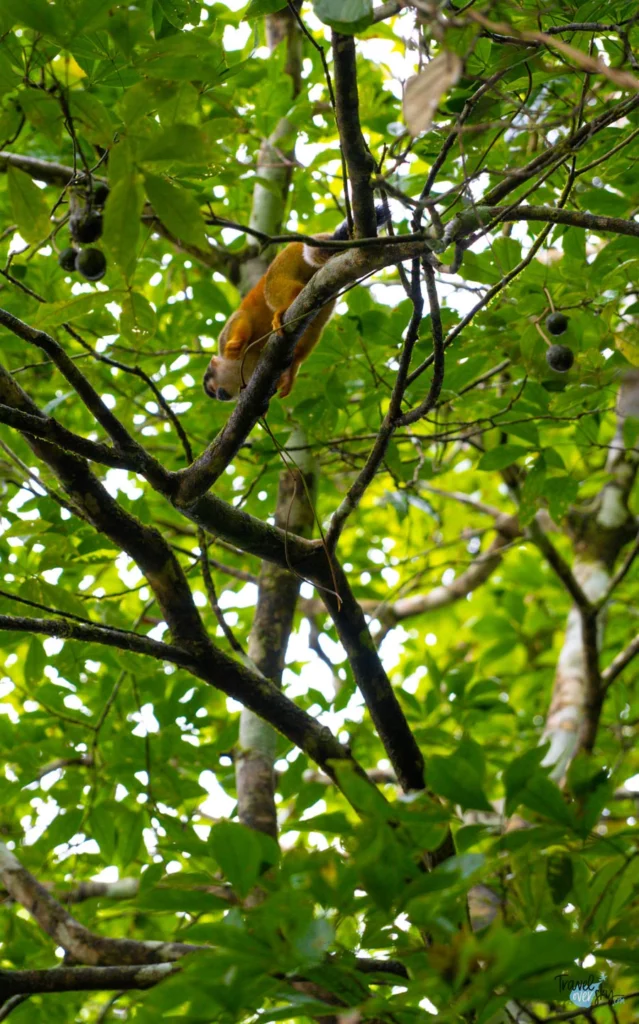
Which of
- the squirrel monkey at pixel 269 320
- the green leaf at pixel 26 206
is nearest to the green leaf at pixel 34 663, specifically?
the squirrel monkey at pixel 269 320

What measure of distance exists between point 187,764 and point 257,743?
0.57m

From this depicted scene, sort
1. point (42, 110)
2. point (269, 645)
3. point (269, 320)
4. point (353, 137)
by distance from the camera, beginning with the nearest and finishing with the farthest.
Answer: point (42, 110) < point (353, 137) < point (269, 645) < point (269, 320)

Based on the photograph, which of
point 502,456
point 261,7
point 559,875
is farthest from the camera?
point 502,456

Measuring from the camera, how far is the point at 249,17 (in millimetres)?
2107

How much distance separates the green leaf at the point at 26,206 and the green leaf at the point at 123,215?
43cm

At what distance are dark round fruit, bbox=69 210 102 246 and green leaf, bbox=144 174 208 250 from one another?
23.2 inches

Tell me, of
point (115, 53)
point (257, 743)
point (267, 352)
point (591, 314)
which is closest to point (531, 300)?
point (591, 314)

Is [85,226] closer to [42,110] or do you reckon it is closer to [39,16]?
[42,110]

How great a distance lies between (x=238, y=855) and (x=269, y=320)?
3.01 metres

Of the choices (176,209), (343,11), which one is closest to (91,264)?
(176,209)

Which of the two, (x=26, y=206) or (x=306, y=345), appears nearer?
(x=26, y=206)

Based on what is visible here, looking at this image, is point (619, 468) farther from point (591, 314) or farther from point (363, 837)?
point (363, 837)

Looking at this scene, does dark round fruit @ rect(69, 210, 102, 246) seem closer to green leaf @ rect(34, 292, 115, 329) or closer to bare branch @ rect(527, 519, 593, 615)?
green leaf @ rect(34, 292, 115, 329)

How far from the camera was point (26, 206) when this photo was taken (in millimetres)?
1732
